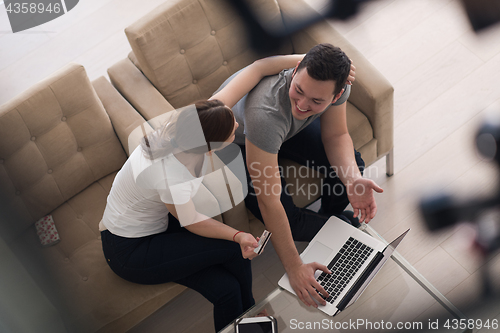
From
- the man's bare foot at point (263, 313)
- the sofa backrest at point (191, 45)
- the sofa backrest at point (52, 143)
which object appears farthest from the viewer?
the sofa backrest at point (191, 45)

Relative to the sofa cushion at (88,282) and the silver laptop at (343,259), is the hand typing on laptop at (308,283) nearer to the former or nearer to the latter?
the silver laptop at (343,259)

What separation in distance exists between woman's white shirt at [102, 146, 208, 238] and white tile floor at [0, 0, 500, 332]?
1.70 feet

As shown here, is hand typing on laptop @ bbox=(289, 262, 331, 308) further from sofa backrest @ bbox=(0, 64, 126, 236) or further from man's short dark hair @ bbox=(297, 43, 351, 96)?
sofa backrest @ bbox=(0, 64, 126, 236)

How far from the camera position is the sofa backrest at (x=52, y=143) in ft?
4.88

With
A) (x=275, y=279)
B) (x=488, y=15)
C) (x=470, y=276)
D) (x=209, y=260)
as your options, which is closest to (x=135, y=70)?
(x=209, y=260)

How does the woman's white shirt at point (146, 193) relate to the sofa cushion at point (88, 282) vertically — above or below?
above

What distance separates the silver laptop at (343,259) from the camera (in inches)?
52.6

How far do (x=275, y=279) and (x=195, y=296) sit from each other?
0.34 m

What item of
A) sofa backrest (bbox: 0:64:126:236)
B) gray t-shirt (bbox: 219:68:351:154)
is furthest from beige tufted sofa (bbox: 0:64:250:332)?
gray t-shirt (bbox: 219:68:351:154)

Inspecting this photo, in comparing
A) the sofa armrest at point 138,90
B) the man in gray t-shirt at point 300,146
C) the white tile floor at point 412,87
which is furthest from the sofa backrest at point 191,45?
the white tile floor at point 412,87

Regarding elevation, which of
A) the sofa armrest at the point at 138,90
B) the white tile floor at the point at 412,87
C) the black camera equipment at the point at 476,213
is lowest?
the black camera equipment at the point at 476,213

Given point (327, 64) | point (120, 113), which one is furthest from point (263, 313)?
point (120, 113)

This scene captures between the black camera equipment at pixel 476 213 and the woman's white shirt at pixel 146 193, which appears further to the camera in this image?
the black camera equipment at pixel 476 213

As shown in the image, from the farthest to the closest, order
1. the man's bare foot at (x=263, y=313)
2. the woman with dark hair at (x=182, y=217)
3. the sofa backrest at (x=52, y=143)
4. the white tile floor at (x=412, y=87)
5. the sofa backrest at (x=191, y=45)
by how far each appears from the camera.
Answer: the white tile floor at (x=412, y=87) < the sofa backrest at (x=191, y=45) < the sofa backrest at (x=52, y=143) < the man's bare foot at (x=263, y=313) < the woman with dark hair at (x=182, y=217)
